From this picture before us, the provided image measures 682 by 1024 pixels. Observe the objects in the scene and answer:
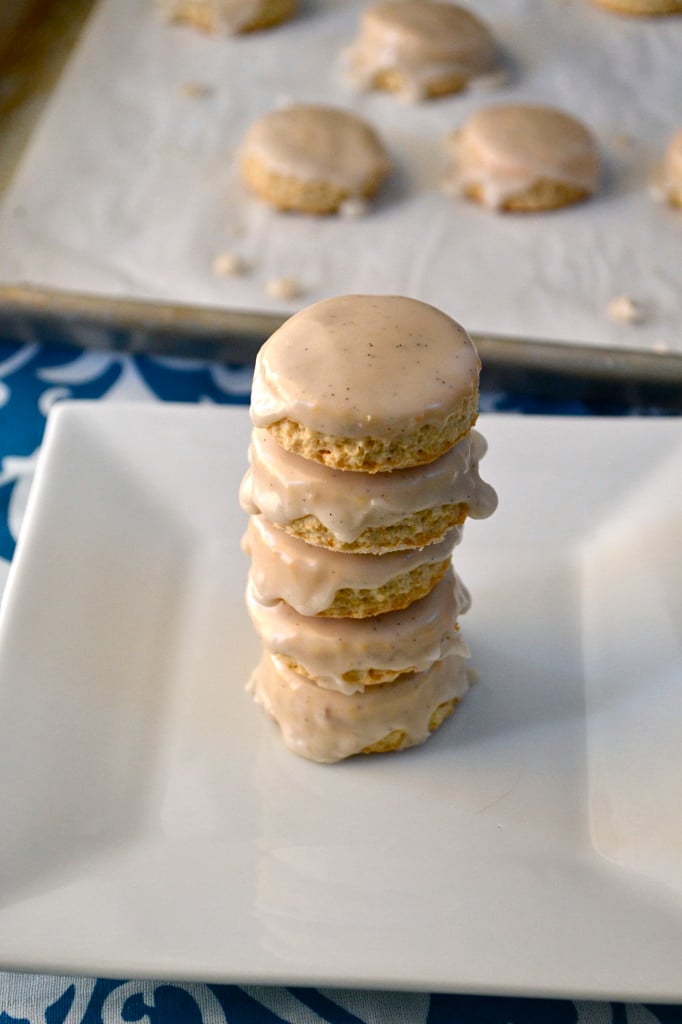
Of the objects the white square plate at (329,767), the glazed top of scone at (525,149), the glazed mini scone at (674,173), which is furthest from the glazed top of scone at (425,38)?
the white square plate at (329,767)

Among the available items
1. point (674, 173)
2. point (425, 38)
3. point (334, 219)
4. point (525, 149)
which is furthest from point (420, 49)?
point (674, 173)

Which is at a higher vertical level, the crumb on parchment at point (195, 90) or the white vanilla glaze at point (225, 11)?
the white vanilla glaze at point (225, 11)

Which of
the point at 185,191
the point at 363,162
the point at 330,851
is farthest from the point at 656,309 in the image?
the point at 330,851

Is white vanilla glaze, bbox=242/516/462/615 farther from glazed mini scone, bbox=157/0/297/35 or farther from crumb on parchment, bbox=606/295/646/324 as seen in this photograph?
glazed mini scone, bbox=157/0/297/35

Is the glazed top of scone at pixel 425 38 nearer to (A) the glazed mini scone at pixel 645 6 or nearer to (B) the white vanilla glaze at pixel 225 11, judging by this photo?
(B) the white vanilla glaze at pixel 225 11

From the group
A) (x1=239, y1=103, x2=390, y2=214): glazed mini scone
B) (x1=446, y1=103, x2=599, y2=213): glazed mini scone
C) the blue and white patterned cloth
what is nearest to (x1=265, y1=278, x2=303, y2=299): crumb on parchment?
(x1=239, y1=103, x2=390, y2=214): glazed mini scone

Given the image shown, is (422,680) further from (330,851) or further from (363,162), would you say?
(363,162)

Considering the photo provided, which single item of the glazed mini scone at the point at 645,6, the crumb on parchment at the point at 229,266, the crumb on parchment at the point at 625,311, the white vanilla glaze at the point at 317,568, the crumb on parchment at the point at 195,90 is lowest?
the crumb on parchment at the point at 625,311

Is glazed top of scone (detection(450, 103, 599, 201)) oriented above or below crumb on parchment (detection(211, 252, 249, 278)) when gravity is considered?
above

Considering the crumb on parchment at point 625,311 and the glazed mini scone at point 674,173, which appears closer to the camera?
the crumb on parchment at point 625,311
